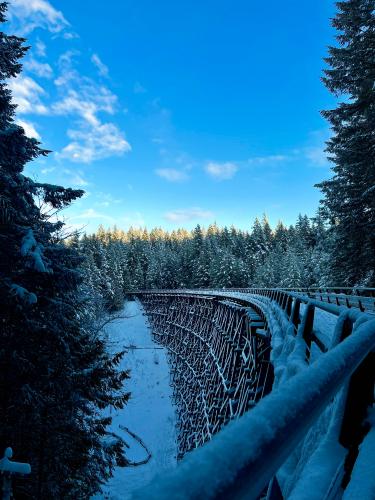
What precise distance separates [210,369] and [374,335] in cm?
2099

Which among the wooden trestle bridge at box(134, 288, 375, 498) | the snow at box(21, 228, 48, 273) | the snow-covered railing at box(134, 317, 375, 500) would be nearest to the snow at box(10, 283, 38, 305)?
the snow at box(21, 228, 48, 273)

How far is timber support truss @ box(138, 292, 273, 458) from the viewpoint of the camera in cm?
1132

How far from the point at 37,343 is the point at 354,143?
50.9ft

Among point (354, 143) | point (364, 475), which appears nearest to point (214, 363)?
point (354, 143)

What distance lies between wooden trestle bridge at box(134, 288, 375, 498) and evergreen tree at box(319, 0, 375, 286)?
190 centimetres

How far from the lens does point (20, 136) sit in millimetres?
7461

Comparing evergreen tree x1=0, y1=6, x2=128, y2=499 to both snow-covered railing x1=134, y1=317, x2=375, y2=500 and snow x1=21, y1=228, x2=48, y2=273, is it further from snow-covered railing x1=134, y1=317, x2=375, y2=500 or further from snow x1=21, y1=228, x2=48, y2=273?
snow-covered railing x1=134, y1=317, x2=375, y2=500

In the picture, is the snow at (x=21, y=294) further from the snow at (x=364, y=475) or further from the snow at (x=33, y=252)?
the snow at (x=364, y=475)

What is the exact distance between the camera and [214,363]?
68.9ft

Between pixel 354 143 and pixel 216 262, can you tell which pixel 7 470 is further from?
pixel 216 262

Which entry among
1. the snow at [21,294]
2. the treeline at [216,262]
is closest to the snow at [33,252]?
the snow at [21,294]

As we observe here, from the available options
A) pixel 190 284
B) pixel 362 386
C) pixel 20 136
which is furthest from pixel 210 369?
pixel 190 284

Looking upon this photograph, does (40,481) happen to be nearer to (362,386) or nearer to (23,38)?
(362,386)

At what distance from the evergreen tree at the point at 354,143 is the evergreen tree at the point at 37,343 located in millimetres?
13275
